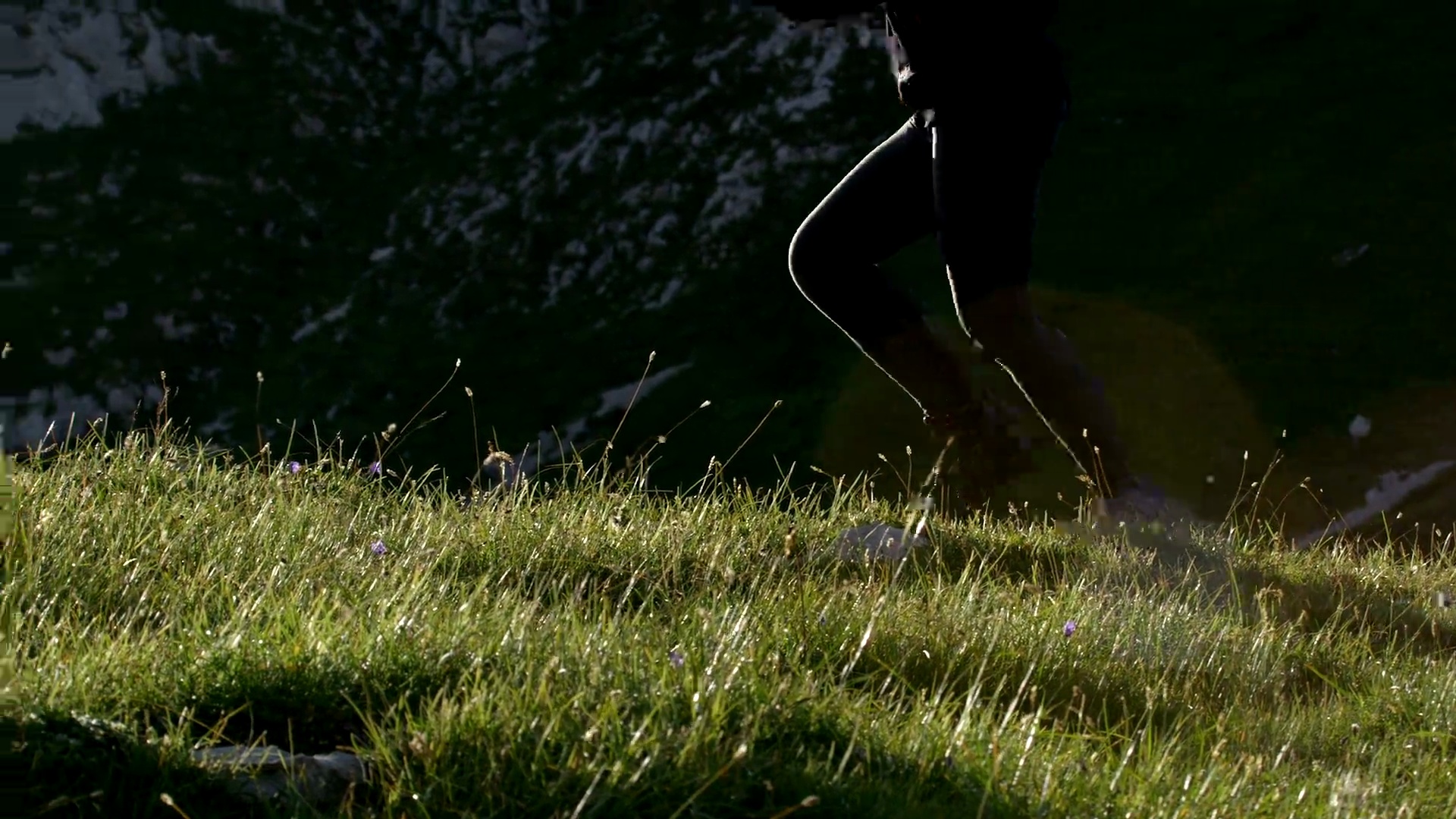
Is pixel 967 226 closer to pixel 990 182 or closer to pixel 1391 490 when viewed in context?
pixel 990 182

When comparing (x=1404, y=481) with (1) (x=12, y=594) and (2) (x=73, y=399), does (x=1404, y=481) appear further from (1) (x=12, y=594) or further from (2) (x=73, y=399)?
(2) (x=73, y=399)

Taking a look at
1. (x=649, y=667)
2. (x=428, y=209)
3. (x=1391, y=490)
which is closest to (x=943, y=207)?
(x=649, y=667)

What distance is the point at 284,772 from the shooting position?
7.76 feet

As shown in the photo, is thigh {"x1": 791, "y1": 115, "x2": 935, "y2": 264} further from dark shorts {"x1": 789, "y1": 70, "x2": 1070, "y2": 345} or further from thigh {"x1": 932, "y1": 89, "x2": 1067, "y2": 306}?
thigh {"x1": 932, "y1": 89, "x2": 1067, "y2": 306}

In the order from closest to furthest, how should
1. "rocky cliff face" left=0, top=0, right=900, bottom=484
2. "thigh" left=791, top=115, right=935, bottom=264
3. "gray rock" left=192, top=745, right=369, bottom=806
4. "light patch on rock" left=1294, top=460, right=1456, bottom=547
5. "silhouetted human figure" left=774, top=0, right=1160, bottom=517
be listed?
"gray rock" left=192, top=745, right=369, bottom=806 → "silhouetted human figure" left=774, top=0, right=1160, bottom=517 → "thigh" left=791, top=115, right=935, bottom=264 → "light patch on rock" left=1294, top=460, right=1456, bottom=547 → "rocky cliff face" left=0, top=0, right=900, bottom=484

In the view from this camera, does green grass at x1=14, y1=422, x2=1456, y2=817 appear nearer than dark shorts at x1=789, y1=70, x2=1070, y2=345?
Yes

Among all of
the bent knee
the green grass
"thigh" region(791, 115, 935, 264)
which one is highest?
"thigh" region(791, 115, 935, 264)

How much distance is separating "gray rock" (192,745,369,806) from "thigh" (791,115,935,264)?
3329 millimetres

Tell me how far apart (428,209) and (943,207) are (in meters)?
19.7

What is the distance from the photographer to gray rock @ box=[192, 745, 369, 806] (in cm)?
232

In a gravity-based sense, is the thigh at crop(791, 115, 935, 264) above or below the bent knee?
above

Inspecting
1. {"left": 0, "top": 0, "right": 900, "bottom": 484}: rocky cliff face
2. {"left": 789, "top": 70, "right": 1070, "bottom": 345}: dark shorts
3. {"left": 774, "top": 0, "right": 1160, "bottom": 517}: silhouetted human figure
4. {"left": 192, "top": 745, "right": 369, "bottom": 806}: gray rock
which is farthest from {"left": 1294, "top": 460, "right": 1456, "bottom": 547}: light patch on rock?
{"left": 192, "top": 745, "right": 369, "bottom": 806}: gray rock

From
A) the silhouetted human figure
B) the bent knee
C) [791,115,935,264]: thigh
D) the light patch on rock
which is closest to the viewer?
the silhouetted human figure

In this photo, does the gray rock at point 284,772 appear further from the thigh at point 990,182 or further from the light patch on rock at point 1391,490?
the light patch on rock at point 1391,490
